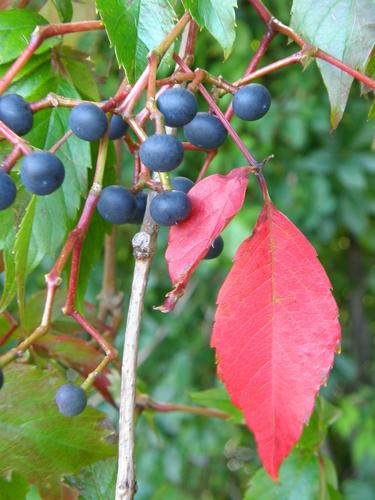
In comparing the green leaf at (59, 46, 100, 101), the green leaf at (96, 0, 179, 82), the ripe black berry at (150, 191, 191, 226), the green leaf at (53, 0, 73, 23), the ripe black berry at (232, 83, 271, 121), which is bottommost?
the ripe black berry at (150, 191, 191, 226)

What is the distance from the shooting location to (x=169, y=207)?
1.62 ft

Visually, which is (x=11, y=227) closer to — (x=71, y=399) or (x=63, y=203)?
(x=63, y=203)

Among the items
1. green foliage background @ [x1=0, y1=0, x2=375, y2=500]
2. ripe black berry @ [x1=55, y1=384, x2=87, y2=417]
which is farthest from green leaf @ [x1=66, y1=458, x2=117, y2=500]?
green foliage background @ [x1=0, y1=0, x2=375, y2=500]

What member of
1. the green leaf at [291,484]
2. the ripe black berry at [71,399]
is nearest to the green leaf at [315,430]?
the green leaf at [291,484]

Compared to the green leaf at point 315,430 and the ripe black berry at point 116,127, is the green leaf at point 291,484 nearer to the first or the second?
the green leaf at point 315,430

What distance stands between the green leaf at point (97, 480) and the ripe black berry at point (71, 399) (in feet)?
0.46

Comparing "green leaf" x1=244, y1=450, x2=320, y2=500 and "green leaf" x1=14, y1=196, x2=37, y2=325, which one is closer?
"green leaf" x1=14, y1=196, x2=37, y2=325

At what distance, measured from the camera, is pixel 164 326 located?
2168mm

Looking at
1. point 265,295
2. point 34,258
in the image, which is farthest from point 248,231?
point 265,295

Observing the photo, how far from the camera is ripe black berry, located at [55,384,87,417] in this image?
57 centimetres

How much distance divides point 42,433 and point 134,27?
35 cm

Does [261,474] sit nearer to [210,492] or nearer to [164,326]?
[164,326]

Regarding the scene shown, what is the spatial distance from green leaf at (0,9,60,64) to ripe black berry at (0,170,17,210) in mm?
176

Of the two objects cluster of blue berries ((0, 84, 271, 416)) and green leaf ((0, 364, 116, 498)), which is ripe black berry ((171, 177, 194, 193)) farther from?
green leaf ((0, 364, 116, 498))
